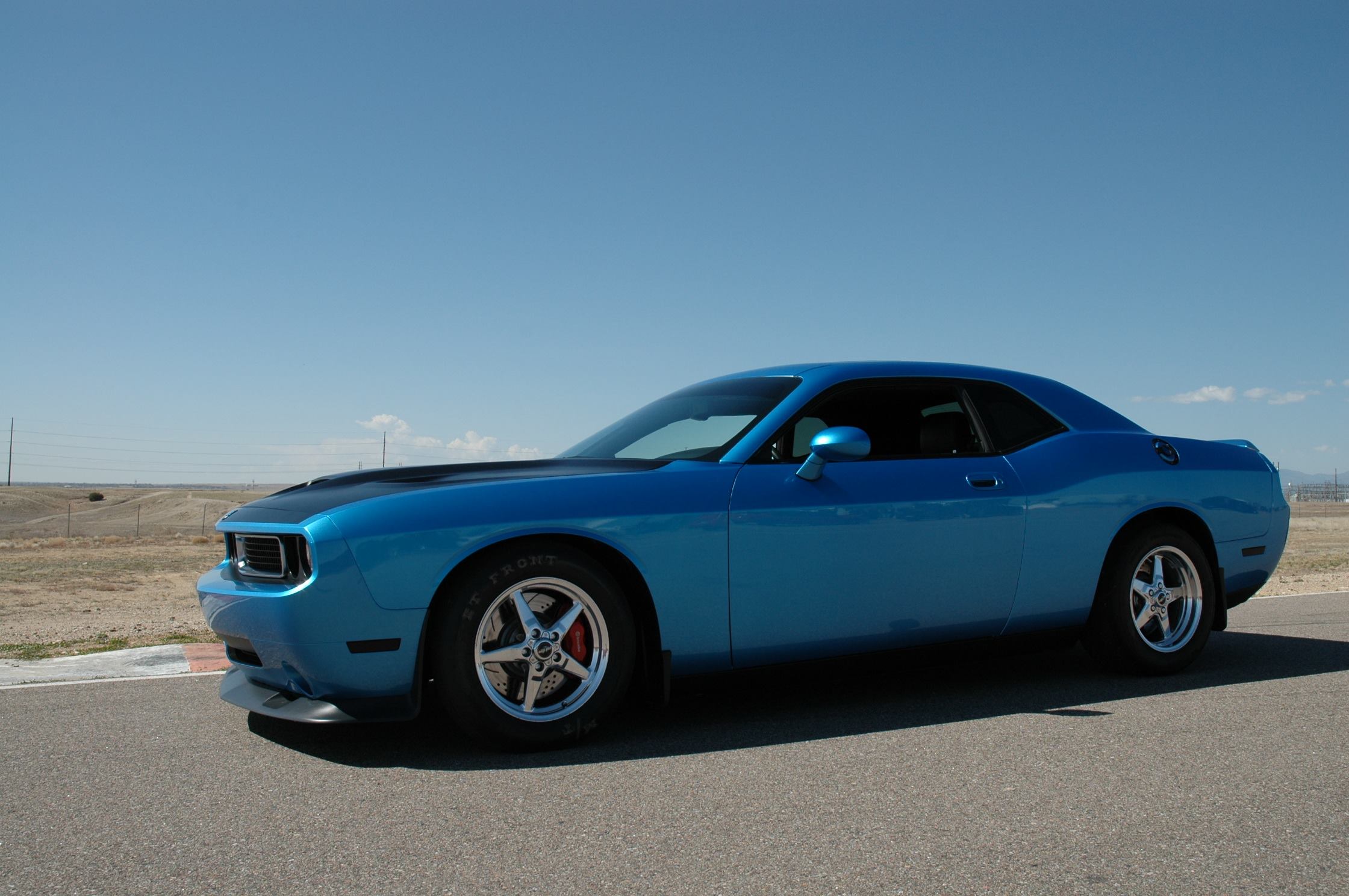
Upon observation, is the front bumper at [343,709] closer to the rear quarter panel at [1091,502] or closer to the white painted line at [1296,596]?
the rear quarter panel at [1091,502]

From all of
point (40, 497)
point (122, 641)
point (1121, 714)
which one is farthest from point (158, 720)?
point (40, 497)

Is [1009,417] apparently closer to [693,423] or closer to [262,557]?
[693,423]

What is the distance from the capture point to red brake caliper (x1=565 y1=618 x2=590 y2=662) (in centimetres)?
394

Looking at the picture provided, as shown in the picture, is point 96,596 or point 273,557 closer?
point 273,557

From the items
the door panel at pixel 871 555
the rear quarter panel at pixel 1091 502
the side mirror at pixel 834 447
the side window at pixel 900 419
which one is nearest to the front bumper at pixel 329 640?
the door panel at pixel 871 555

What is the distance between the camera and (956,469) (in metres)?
4.73

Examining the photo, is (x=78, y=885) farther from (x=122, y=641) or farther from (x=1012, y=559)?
(x=122, y=641)

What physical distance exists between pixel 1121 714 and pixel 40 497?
284 feet

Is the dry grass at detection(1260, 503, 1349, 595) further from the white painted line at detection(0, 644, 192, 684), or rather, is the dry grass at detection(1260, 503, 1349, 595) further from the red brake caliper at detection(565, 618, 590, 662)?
the white painted line at detection(0, 644, 192, 684)

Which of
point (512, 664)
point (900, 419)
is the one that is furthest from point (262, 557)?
point (900, 419)

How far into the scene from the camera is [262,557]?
3922 mm

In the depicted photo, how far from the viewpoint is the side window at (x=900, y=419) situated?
468cm

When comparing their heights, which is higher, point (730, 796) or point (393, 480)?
point (393, 480)

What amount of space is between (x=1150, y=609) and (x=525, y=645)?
3.12m
